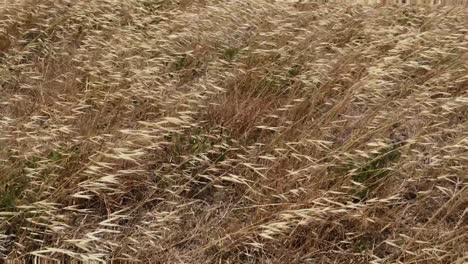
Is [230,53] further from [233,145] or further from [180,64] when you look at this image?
[233,145]

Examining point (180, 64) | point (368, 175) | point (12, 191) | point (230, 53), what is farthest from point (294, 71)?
point (12, 191)

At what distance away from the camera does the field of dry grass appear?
5.79ft

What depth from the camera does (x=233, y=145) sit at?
2328mm

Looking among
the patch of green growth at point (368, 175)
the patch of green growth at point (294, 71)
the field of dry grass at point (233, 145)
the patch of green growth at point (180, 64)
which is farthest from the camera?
the patch of green growth at point (180, 64)

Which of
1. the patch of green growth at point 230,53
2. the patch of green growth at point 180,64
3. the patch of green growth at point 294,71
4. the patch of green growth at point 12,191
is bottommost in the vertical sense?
the patch of green growth at point 180,64

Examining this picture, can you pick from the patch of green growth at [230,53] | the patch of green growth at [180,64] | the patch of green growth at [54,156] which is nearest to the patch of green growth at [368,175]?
the patch of green growth at [54,156]

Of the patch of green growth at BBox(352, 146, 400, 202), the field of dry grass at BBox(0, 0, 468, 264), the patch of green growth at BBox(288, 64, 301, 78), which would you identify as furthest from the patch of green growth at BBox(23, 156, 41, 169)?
the patch of green growth at BBox(288, 64, 301, 78)

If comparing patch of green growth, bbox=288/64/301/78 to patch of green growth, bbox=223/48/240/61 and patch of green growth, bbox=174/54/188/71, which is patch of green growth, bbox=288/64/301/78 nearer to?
patch of green growth, bbox=223/48/240/61

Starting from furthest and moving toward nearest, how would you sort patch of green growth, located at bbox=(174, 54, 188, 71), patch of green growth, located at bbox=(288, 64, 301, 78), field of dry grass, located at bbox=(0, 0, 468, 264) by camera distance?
1. patch of green growth, located at bbox=(174, 54, 188, 71)
2. patch of green growth, located at bbox=(288, 64, 301, 78)
3. field of dry grass, located at bbox=(0, 0, 468, 264)

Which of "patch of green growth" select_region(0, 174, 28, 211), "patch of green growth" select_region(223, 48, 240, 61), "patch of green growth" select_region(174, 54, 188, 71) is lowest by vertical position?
"patch of green growth" select_region(174, 54, 188, 71)

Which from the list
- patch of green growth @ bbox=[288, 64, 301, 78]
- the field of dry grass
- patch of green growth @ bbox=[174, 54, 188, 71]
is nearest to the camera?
the field of dry grass

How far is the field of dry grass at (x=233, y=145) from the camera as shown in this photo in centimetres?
177

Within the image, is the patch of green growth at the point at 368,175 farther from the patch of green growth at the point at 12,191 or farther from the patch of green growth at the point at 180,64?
the patch of green growth at the point at 180,64

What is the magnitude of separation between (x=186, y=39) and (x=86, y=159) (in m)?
1.67
